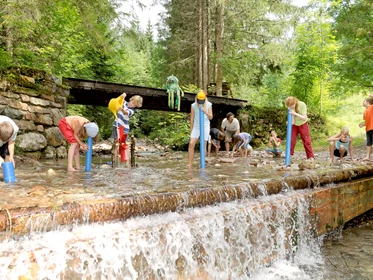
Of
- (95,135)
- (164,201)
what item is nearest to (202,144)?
(95,135)

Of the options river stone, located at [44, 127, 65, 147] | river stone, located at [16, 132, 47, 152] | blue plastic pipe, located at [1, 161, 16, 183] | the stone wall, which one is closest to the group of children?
blue plastic pipe, located at [1, 161, 16, 183]

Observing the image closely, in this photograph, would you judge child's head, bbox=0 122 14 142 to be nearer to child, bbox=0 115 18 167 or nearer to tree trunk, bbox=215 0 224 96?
child, bbox=0 115 18 167

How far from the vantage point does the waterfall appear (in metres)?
2.13

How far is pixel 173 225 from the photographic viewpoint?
2.75 meters

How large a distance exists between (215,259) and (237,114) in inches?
612

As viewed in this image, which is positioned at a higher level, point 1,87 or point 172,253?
point 1,87

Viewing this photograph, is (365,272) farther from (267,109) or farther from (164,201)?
(267,109)

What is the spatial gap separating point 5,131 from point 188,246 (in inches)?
102

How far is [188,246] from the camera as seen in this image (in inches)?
110

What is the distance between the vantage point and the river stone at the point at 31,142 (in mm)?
7703

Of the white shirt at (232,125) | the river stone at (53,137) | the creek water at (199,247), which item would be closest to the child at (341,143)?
the creek water at (199,247)

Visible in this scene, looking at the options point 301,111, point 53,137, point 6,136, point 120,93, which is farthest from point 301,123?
point 120,93

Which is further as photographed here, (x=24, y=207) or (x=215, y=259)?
(x=215, y=259)

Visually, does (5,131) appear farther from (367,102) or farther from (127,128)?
(367,102)
